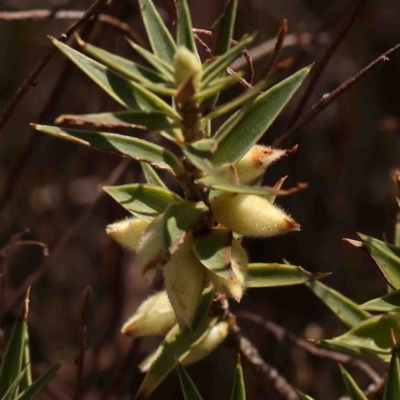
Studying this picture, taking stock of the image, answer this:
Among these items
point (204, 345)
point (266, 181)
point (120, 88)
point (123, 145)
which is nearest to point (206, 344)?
point (204, 345)

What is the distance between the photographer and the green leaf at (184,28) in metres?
0.95

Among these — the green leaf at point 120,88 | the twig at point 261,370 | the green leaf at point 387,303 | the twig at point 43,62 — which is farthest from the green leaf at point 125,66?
the twig at point 261,370

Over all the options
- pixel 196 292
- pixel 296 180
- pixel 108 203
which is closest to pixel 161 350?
pixel 196 292

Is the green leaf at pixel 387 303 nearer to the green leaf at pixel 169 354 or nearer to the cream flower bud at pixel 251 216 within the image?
the cream flower bud at pixel 251 216

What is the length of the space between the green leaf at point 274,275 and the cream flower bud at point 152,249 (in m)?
0.20

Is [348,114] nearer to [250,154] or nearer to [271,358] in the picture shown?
[271,358]

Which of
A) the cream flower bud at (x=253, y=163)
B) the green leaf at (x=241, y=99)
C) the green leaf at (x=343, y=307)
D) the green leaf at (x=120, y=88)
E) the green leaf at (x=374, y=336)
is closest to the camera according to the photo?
the green leaf at (x=241, y=99)

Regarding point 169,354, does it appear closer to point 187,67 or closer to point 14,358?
point 14,358

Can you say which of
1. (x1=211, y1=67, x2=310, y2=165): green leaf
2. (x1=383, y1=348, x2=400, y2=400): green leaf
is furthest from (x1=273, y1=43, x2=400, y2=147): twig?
(x1=383, y1=348, x2=400, y2=400): green leaf

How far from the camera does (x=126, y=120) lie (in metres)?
0.87

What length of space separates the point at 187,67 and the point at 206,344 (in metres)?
0.58

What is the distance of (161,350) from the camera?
1245mm

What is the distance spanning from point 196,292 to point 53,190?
233 centimetres

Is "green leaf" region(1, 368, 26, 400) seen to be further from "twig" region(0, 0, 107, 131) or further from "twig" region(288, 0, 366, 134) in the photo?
"twig" region(288, 0, 366, 134)
